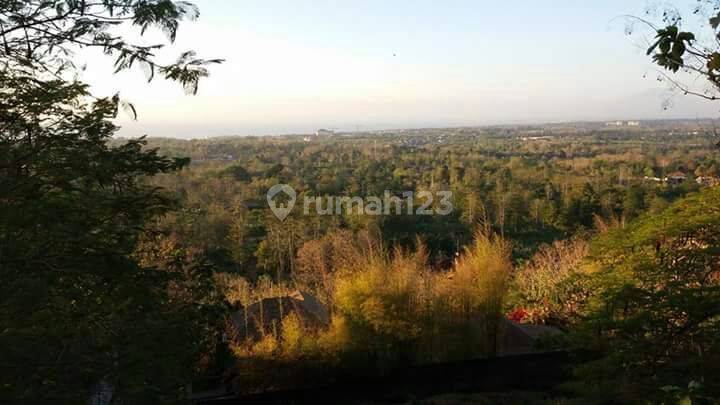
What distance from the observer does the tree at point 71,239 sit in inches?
104

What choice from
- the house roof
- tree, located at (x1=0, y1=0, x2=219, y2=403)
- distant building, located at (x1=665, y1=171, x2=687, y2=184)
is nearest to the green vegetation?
tree, located at (x1=0, y1=0, x2=219, y2=403)

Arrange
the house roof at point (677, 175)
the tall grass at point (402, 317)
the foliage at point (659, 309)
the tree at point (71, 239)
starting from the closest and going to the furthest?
the tree at point (71, 239)
the foliage at point (659, 309)
the tall grass at point (402, 317)
the house roof at point (677, 175)

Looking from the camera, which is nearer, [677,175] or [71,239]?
[71,239]

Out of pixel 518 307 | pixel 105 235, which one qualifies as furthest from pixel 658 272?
pixel 518 307

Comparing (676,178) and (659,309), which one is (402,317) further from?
(676,178)

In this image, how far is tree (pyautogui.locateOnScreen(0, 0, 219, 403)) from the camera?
2.65 meters

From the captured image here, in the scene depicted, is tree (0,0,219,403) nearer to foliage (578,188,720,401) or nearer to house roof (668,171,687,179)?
foliage (578,188,720,401)

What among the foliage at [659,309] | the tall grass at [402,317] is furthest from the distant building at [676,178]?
the foliage at [659,309]

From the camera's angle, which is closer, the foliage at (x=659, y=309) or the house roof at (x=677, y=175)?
the foliage at (x=659, y=309)

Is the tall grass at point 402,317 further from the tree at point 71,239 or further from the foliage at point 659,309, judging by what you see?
the tree at point 71,239

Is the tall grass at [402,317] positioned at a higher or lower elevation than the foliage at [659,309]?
lower

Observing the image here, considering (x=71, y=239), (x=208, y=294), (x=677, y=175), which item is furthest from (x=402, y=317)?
(x=677, y=175)

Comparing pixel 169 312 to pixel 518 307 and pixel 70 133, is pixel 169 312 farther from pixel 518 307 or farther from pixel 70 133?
pixel 518 307

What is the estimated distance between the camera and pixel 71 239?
2.99 metres
